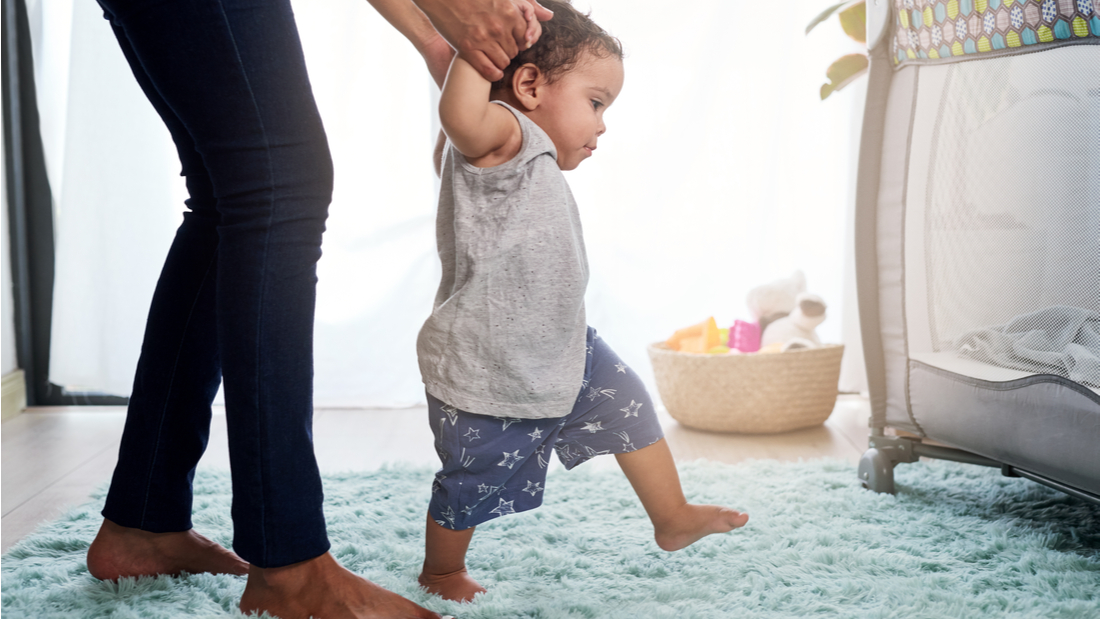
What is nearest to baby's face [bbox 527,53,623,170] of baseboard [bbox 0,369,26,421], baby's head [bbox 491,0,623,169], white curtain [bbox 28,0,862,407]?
baby's head [bbox 491,0,623,169]

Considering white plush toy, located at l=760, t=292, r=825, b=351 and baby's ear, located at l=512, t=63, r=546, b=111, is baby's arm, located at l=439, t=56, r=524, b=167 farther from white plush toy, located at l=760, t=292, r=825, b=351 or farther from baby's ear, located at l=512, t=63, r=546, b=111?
white plush toy, located at l=760, t=292, r=825, b=351

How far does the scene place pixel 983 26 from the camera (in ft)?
3.68

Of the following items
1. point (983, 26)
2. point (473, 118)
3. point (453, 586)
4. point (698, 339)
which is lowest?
point (453, 586)

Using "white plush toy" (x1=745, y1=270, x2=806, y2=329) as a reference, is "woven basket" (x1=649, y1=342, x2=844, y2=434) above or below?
→ below

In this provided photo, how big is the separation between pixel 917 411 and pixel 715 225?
0.94 metres

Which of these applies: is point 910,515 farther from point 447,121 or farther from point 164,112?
point 164,112

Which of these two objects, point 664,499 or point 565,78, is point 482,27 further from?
point 664,499

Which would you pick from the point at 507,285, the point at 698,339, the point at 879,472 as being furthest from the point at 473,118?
the point at 698,339

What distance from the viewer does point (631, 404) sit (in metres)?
0.99

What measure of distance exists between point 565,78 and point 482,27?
18cm

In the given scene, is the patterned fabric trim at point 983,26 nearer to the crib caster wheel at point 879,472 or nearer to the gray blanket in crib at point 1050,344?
the gray blanket in crib at point 1050,344

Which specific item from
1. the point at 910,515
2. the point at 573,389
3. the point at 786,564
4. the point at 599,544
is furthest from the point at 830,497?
the point at 573,389

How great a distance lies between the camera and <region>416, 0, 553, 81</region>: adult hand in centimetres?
73

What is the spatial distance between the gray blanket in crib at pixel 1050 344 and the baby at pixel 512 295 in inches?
17.3
